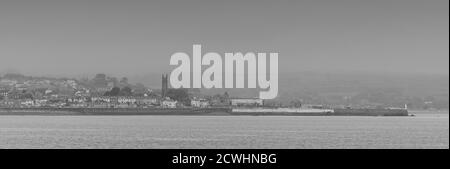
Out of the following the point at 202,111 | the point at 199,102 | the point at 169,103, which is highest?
the point at 199,102

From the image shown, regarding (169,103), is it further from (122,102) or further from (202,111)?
(202,111)

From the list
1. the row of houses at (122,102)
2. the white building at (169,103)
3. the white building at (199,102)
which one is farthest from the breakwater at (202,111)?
the white building at (169,103)

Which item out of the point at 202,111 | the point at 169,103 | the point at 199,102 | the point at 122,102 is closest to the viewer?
the point at 202,111

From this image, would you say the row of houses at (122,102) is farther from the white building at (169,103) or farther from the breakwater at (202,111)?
the breakwater at (202,111)

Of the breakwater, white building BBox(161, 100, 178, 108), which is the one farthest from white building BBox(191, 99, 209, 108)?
the breakwater

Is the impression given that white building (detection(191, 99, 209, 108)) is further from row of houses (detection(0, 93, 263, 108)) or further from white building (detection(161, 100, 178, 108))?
white building (detection(161, 100, 178, 108))

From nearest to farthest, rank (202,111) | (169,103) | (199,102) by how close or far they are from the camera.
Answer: (202,111), (169,103), (199,102)

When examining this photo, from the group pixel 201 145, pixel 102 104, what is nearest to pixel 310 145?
pixel 201 145

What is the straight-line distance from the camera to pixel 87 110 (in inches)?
6289

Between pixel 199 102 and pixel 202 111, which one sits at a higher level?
pixel 199 102

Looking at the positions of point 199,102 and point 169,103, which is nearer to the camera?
point 169,103

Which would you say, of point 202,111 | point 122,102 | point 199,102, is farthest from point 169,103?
point 202,111
